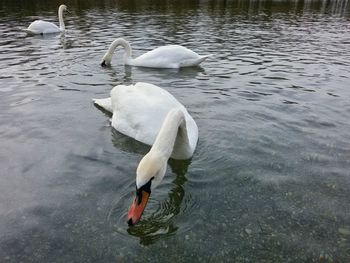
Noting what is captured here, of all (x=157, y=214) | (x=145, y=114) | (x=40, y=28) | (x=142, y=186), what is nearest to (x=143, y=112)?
(x=145, y=114)

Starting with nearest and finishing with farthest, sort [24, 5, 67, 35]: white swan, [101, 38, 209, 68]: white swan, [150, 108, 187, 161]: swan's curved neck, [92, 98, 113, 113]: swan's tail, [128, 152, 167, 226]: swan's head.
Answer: [128, 152, 167, 226]: swan's head
[150, 108, 187, 161]: swan's curved neck
[92, 98, 113, 113]: swan's tail
[101, 38, 209, 68]: white swan
[24, 5, 67, 35]: white swan

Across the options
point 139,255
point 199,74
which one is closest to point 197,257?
point 139,255

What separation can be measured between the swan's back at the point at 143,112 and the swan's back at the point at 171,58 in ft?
16.4

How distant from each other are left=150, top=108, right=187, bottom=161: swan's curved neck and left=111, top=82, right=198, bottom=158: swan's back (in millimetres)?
932

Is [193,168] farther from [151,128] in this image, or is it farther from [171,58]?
[171,58]

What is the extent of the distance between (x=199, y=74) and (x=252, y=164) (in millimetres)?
6534

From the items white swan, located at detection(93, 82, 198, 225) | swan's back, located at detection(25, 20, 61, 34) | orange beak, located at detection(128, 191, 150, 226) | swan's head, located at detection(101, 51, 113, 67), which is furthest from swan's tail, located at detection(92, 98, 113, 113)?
swan's back, located at detection(25, 20, 61, 34)

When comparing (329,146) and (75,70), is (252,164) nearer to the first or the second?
(329,146)

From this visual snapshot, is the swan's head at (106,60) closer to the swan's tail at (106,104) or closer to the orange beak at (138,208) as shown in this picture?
the swan's tail at (106,104)

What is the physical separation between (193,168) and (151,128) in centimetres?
106

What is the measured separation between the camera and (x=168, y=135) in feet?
16.6

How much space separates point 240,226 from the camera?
195 inches

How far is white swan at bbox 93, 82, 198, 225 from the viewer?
4414mm

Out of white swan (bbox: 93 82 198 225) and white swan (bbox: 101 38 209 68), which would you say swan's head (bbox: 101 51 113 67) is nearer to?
white swan (bbox: 101 38 209 68)
